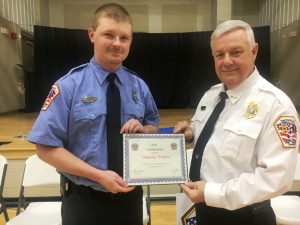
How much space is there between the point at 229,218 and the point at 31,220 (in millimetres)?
1568

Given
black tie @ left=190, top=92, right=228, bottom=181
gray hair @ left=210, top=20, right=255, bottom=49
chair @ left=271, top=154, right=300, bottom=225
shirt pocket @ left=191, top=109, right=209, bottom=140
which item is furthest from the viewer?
chair @ left=271, top=154, right=300, bottom=225

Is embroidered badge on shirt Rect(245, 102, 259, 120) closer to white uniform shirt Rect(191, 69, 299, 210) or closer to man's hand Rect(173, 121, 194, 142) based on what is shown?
white uniform shirt Rect(191, 69, 299, 210)

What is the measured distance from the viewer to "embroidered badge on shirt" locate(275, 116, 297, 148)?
54.2 inches

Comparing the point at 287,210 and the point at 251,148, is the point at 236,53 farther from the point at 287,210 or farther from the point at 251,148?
the point at 287,210

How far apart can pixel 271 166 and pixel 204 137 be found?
14.8 inches

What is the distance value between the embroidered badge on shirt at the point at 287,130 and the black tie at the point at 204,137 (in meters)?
0.32

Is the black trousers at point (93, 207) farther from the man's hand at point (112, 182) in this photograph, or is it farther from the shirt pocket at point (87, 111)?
the shirt pocket at point (87, 111)

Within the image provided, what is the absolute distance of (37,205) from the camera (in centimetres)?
267

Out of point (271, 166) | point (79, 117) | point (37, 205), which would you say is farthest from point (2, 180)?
point (271, 166)

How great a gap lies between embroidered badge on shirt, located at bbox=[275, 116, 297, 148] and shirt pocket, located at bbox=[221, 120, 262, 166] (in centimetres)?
8

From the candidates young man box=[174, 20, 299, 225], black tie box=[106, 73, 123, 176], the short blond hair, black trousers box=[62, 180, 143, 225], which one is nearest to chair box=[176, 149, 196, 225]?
young man box=[174, 20, 299, 225]

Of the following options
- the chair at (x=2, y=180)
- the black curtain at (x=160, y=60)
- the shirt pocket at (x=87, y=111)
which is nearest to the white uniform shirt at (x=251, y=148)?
the shirt pocket at (x=87, y=111)

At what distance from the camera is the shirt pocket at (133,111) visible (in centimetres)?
164

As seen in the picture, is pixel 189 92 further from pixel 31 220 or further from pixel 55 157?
pixel 55 157
